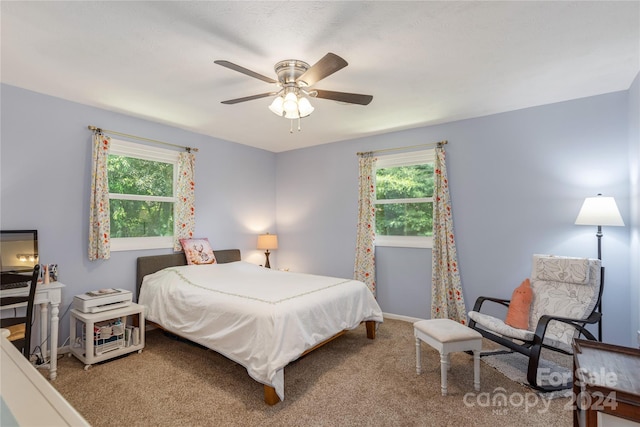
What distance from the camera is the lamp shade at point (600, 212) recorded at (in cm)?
267

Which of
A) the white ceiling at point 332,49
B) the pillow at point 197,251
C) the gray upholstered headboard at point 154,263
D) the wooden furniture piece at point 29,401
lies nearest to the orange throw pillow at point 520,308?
the white ceiling at point 332,49

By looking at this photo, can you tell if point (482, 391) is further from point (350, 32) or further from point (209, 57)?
point (209, 57)

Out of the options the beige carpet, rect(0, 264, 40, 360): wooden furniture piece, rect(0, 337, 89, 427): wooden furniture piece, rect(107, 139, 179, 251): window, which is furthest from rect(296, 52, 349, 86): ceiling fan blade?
rect(107, 139, 179, 251): window

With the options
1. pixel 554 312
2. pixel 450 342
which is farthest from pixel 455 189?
pixel 450 342

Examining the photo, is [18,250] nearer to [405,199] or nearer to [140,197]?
[140,197]

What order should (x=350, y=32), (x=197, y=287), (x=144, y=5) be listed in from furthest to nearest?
(x=197, y=287) → (x=350, y=32) → (x=144, y=5)

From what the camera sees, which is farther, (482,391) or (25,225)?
(25,225)

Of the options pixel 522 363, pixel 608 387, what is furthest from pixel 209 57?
pixel 522 363

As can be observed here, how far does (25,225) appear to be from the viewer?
2852 millimetres

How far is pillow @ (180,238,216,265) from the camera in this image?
3.92 meters

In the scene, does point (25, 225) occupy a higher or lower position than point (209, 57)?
lower

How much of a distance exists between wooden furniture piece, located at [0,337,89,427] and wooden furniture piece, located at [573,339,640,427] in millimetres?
1644

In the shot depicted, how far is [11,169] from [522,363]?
199 inches

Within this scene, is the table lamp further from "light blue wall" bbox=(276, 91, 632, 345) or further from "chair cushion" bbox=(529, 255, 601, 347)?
"chair cushion" bbox=(529, 255, 601, 347)
